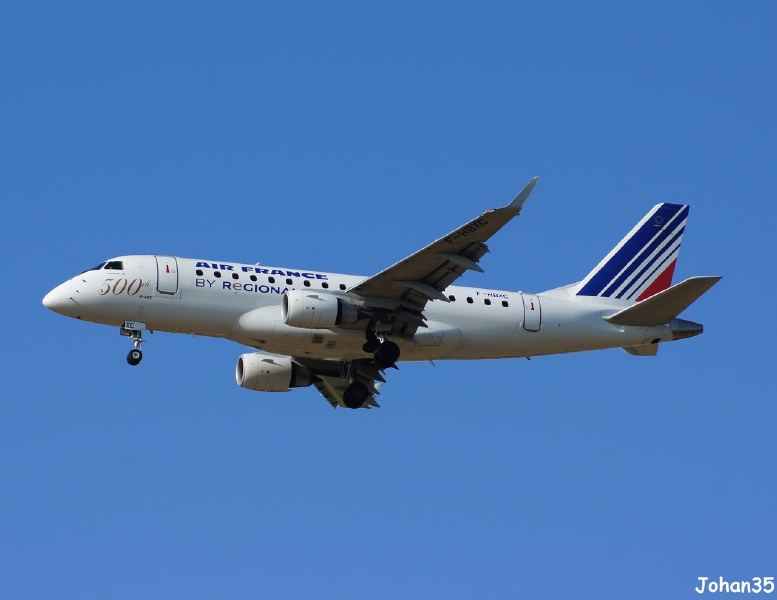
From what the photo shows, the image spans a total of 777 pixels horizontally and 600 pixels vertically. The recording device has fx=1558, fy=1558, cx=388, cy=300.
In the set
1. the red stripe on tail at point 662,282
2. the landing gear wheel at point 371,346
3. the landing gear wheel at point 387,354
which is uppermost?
the red stripe on tail at point 662,282

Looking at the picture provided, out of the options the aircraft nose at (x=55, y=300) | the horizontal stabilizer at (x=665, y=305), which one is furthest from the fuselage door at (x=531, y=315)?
the aircraft nose at (x=55, y=300)

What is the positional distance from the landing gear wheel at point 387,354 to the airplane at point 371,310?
32mm

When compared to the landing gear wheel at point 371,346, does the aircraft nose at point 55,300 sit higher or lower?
higher

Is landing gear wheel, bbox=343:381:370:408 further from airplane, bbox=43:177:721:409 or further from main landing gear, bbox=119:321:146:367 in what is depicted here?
main landing gear, bbox=119:321:146:367

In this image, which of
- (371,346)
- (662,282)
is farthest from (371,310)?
(662,282)

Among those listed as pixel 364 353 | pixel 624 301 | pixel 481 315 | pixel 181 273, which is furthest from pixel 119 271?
pixel 624 301

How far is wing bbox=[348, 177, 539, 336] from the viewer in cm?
4538

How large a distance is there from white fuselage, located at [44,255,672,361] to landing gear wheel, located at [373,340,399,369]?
2.23 feet

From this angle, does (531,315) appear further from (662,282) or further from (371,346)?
(662,282)

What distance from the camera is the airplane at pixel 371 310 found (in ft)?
159

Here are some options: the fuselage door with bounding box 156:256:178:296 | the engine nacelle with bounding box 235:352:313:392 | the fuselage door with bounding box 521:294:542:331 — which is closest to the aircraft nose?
the fuselage door with bounding box 156:256:178:296

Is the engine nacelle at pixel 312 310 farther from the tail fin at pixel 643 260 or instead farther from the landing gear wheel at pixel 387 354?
the tail fin at pixel 643 260

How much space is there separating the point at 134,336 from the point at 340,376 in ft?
29.1

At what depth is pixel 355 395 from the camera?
53812 mm
